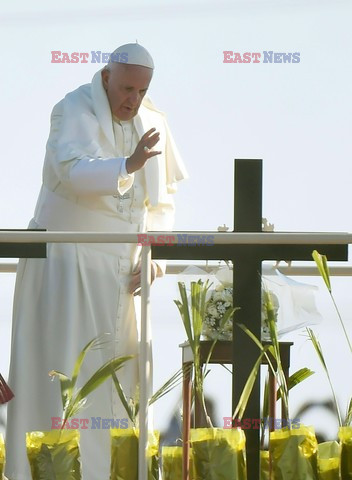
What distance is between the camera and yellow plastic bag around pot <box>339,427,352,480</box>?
3.46m

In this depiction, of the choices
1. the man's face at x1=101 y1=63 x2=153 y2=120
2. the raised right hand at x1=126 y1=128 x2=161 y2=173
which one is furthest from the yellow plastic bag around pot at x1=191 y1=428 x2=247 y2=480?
the man's face at x1=101 y1=63 x2=153 y2=120

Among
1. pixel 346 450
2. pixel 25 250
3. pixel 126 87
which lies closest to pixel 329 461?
pixel 346 450

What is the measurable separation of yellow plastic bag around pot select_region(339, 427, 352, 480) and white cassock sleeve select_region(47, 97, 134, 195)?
1200 mm

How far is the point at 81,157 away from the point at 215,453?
1.27 metres

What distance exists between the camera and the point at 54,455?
11.4 feet

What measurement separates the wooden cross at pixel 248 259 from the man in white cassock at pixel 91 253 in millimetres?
549

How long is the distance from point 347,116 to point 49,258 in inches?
364

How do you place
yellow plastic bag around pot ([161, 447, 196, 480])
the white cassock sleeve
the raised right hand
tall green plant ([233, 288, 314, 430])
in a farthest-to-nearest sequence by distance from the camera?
the white cassock sleeve
the raised right hand
yellow plastic bag around pot ([161, 447, 196, 480])
tall green plant ([233, 288, 314, 430])

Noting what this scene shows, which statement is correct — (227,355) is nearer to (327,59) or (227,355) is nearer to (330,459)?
(330,459)

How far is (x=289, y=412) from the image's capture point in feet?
11.4

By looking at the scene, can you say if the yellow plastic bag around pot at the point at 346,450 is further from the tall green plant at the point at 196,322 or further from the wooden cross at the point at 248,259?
the tall green plant at the point at 196,322

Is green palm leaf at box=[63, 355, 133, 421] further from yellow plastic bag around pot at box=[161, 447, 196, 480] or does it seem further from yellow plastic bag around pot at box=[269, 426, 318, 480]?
yellow plastic bag around pot at box=[269, 426, 318, 480]

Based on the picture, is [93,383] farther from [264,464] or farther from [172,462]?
[264,464]

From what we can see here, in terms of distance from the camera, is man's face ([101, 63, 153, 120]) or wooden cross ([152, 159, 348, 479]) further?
man's face ([101, 63, 153, 120])
